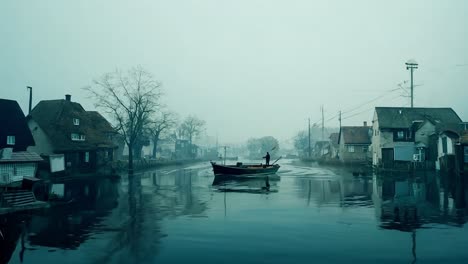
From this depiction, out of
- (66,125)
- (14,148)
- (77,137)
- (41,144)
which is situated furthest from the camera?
(77,137)

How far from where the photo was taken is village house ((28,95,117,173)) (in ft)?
146

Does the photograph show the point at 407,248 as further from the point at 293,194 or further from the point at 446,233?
the point at 293,194

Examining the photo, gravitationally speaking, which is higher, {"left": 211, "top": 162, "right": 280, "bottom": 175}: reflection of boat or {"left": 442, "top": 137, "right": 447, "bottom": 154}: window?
{"left": 442, "top": 137, "right": 447, "bottom": 154}: window

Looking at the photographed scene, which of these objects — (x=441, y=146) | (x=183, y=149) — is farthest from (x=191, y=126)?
(x=441, y=146)

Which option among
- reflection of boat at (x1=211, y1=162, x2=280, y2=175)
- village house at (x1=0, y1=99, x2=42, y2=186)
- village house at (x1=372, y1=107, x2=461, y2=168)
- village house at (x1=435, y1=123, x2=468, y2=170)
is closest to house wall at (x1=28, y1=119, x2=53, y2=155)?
village house at (x1=0, y1=99, x2=42, y2=186)

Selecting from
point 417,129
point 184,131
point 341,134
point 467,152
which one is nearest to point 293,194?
point 467,152

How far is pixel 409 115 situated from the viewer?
182 ft

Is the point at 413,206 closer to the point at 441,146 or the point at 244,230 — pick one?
the point at 244,230

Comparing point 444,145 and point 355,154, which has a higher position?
point 444,145

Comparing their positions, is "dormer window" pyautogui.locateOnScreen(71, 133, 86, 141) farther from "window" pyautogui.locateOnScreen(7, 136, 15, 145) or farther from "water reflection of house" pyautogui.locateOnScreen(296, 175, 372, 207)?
"water reflection of house" pyautogui.locateOnScreen(296, 175, 372, 207)

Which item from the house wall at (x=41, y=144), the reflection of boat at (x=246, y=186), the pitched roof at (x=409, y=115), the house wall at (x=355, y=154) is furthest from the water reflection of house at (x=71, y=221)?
the house wall at (x=355, y=154)

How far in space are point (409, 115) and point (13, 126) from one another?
52734 mm

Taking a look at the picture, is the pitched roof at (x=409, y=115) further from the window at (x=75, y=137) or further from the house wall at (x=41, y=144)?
the house wall at (x=41, y=144)

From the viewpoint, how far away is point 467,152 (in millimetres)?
38594
